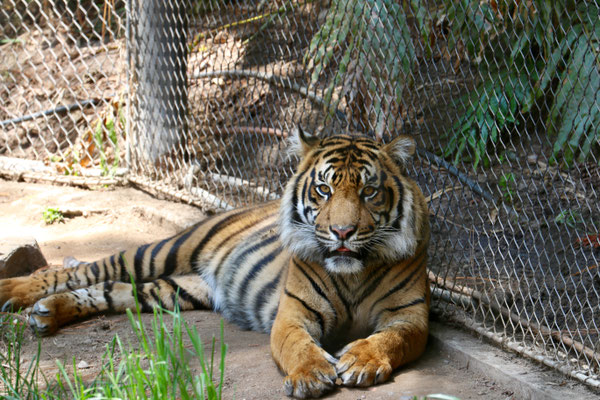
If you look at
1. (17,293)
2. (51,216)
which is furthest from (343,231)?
(51,216)

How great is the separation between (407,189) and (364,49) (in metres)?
1.28

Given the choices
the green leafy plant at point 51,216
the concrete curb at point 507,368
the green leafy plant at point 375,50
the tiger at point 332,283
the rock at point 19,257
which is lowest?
the concrete curb at point 507,368

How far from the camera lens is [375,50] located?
4.41 m

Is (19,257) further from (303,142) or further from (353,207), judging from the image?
(353,207)

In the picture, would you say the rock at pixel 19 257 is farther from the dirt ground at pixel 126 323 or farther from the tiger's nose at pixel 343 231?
the tiger's nose at pixel 343 231

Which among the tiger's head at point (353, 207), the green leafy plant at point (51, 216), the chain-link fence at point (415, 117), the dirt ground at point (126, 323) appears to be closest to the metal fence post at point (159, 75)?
the chain-link fence at point (415, 117)

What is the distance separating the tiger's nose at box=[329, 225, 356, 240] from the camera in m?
3.18

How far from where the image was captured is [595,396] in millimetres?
2773

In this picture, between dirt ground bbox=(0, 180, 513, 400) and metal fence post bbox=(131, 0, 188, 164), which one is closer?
dirt ground bbox=(0, 180, 513, 400)

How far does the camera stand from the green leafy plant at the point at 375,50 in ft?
13.3

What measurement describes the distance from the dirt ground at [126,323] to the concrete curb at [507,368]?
4cm

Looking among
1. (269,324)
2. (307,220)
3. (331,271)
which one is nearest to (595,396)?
(331,271)

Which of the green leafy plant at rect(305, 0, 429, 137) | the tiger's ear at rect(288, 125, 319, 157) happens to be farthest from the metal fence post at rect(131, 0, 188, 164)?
the tiger's ear at rect(288, 125, 319, 157)

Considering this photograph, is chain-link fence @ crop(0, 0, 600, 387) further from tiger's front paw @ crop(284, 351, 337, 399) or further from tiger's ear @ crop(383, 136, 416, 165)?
tiger's front paw @ crop(284, 351, 337, 399)
